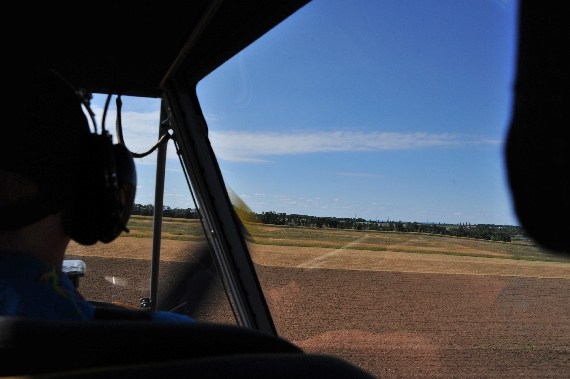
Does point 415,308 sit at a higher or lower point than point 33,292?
lower

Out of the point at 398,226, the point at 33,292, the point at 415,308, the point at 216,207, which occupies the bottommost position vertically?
the point at 415,308

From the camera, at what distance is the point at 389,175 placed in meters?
1.80

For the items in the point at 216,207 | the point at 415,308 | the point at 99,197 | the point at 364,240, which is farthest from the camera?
the point at 216,207

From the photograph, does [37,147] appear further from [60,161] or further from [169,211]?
[169,211]

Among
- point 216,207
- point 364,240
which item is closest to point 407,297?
point 364,240

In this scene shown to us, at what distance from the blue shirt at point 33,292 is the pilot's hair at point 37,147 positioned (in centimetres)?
9

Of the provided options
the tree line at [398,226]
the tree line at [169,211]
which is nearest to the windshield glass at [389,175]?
the tree line at [398,226]

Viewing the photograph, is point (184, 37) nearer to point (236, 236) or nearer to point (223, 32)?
point (223, 32)

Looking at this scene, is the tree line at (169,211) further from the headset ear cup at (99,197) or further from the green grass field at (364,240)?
the headset ear cup at (99,197)

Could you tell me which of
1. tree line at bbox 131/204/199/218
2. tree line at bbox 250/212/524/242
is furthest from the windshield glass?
tree line at bbox 131/204/199/218

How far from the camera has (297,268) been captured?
2.48 meters

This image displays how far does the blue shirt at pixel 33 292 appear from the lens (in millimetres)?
978

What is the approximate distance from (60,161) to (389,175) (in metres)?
1.14

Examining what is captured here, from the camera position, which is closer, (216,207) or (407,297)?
(407,297)
